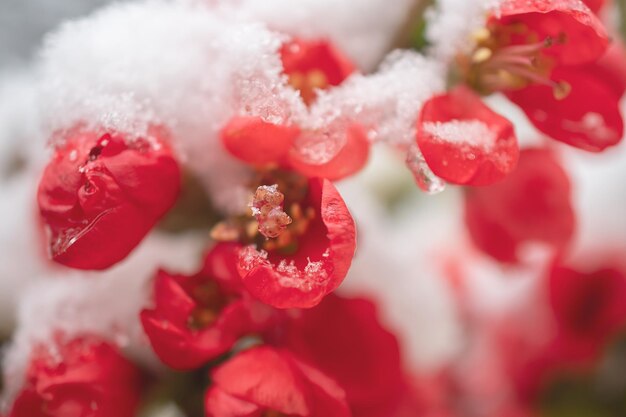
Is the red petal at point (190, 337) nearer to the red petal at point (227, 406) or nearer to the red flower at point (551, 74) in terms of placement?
the red petal at point (227, 406)

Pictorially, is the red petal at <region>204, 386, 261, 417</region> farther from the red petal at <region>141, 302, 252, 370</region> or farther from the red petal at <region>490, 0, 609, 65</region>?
the red petal at <region>490, 0, 609, 65</region>

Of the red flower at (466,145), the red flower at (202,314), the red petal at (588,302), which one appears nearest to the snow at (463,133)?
the red flower at (466,145)

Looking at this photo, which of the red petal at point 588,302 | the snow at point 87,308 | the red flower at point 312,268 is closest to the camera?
the red flower at point 312,268

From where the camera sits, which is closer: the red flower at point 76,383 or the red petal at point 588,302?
the red flower at point 76,383

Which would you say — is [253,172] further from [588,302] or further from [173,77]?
[588,302]

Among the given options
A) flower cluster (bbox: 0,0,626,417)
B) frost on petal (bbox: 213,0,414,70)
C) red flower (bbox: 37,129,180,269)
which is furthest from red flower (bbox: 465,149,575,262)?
red flower (bbox: 37,129,180,269)

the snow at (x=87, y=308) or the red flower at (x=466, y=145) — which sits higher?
the red flower at (x=466, y=145)

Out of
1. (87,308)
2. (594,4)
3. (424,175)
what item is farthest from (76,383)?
(594,4)
